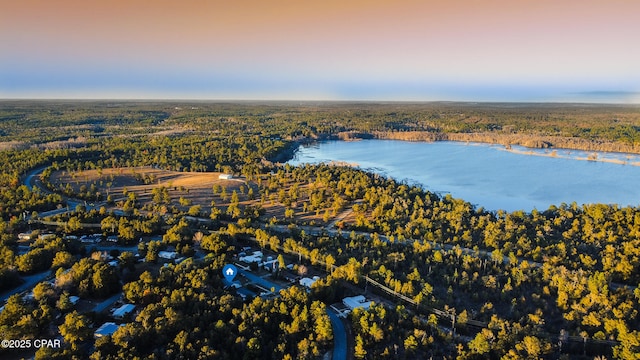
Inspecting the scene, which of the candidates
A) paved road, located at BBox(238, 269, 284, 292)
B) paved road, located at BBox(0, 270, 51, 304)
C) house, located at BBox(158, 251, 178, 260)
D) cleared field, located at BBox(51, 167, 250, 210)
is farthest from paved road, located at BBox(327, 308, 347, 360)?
cleared field, located at BBox(51, 167, 250, 210)

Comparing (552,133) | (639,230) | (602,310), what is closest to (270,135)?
(552,133)

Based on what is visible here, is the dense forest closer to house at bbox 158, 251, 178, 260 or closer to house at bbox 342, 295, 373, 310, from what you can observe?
house at bbox 158, 251, 178, 260

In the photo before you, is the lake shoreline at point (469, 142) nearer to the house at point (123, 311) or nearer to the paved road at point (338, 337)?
the house at point (123, 311)

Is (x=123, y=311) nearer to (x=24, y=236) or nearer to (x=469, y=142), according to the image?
(x=24, y=236)

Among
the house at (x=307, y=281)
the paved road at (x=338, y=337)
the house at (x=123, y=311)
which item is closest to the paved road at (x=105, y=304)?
the house at (x=123, y=311)

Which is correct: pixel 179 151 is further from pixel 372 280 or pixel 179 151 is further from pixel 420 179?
pixel 372 280

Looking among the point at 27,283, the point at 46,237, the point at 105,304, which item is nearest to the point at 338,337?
the point at 105,304
